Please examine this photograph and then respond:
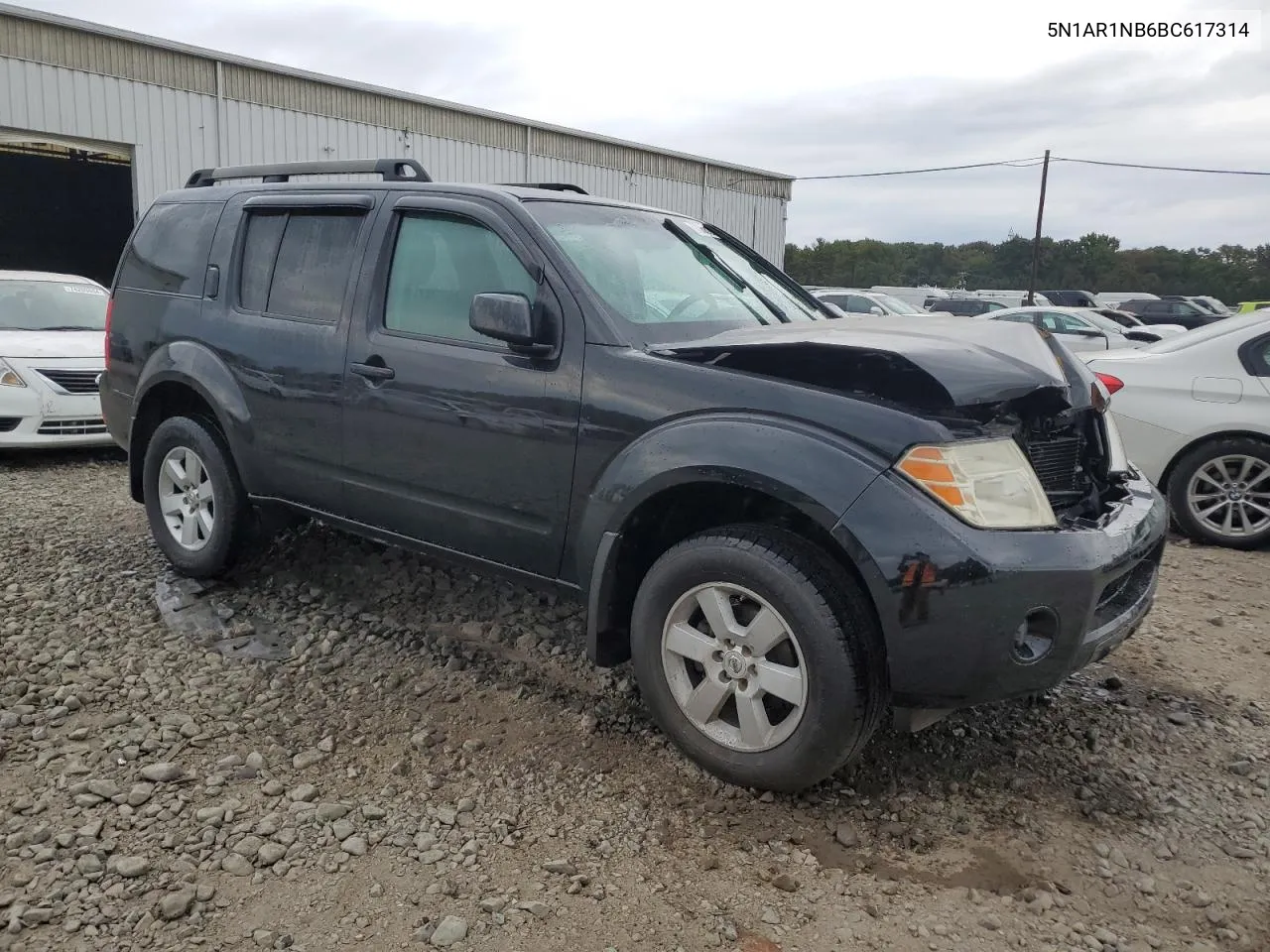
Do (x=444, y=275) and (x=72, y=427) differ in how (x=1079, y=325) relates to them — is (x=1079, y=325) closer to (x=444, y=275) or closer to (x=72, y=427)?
(x=72, y=427)

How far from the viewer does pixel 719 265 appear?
407cm

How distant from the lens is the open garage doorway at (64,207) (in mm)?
17312

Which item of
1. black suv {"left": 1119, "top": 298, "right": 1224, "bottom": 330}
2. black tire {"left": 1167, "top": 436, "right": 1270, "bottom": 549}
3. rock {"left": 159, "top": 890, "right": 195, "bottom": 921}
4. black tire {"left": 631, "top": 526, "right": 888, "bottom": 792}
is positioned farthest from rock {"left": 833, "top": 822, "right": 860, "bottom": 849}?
black suv {"left": 1119, "top": 298, "right": 1224, "bottom": 330}

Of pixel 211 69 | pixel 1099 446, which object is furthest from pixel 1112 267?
pixel 1099 446

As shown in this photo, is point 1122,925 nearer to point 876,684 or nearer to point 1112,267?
point 876,684

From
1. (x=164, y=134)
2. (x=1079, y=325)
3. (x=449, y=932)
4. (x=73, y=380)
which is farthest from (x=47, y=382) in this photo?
(x=1079, y=325)

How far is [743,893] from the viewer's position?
252 cm

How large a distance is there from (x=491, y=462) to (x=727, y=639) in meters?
1.08

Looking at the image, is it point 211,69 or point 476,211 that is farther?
point 211,69

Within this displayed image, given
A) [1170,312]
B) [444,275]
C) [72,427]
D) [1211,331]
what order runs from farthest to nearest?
[1170,312] < [72,427] < [1211,331] < [444,275]

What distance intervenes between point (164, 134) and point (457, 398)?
14341 mm

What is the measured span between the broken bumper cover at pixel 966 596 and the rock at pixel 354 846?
151 cm

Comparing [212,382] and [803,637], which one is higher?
[212,382]

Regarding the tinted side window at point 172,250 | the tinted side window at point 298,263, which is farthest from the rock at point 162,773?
the tinted side window at point 172,250
